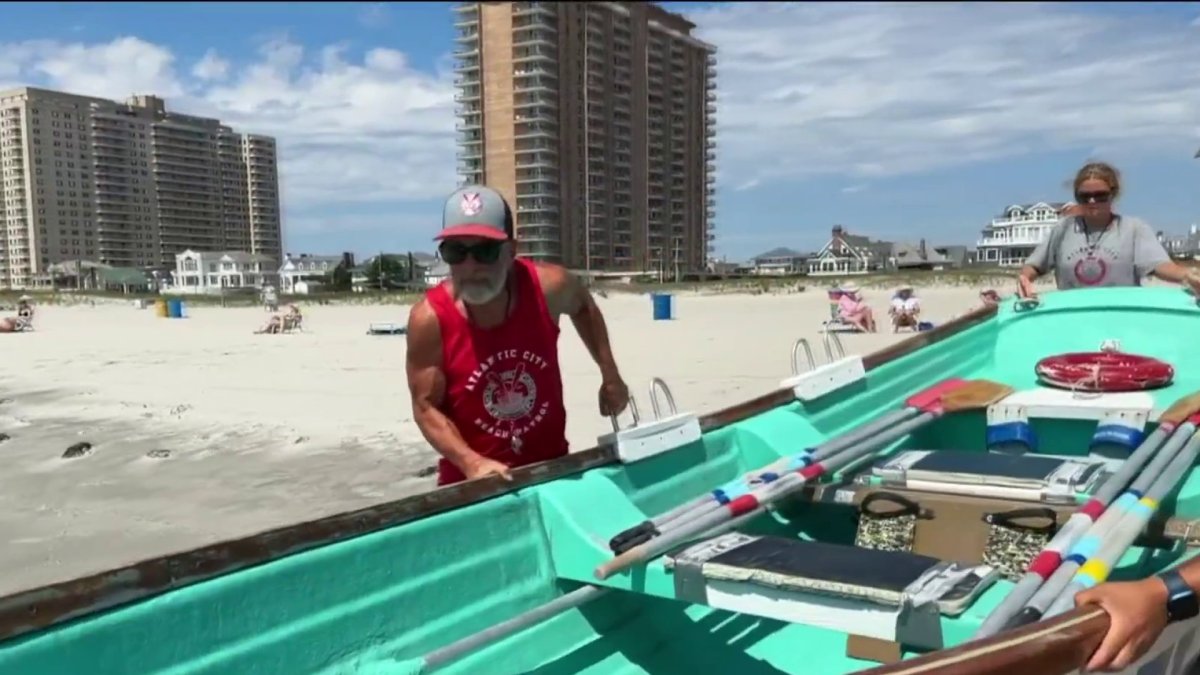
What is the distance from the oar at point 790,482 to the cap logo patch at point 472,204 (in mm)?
1135

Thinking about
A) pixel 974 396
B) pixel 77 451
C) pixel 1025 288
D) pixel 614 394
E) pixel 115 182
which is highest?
pixel 115 182

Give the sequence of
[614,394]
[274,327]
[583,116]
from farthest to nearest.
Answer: [274,327] < [583,116] < [614,394]

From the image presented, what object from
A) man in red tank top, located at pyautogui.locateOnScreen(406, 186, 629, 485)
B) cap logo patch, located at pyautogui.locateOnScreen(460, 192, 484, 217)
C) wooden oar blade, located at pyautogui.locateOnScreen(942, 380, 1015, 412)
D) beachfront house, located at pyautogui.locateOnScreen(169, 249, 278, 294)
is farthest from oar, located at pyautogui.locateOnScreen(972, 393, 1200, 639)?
beachfront house, located at pyautogui.locateOnScreen(169, 249, 278, 294)

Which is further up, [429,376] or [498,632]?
[429,376]

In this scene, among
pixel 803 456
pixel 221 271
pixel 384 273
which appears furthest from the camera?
pixel 384 273

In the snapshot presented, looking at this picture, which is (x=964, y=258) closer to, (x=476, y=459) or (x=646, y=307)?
(x=646, y=307)

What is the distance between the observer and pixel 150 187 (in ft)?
54.5

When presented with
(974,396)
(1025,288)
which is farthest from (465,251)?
(1025,288)

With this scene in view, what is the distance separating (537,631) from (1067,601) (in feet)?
4.66

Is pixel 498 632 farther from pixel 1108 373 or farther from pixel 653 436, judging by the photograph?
pixel 1108 373

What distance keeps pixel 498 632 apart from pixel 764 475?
49.4 inches

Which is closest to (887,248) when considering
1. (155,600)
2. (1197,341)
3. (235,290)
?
(235,290)

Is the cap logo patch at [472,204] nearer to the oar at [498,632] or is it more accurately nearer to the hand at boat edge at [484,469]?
the hand at boat edge at [484,469]

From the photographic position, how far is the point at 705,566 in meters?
2.62
